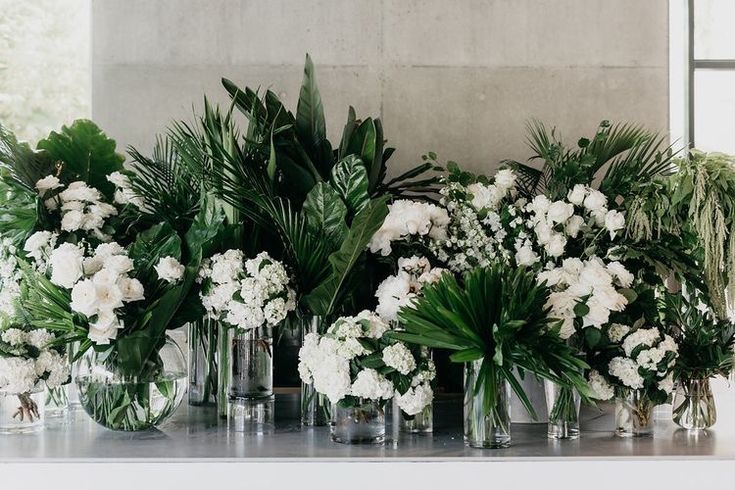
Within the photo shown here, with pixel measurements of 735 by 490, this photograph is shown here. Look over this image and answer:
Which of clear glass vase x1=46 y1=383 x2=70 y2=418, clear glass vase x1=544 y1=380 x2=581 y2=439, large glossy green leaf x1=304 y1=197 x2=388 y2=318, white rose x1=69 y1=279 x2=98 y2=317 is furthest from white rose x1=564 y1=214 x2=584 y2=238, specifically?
clear glass vase x1=46 y1=383 x2=70 y2=418

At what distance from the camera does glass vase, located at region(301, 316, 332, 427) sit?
2.08 meters

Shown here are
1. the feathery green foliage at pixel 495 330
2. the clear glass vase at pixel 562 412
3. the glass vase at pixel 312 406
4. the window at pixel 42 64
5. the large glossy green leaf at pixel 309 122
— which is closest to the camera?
the feathery green foliage at pixel 495 330

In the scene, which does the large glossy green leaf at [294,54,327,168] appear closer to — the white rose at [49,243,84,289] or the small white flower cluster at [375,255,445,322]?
the small white flower cluster at [375,255,445,322]

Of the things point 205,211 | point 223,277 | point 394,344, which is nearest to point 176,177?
point 205,211

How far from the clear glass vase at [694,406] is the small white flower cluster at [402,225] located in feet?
2.61

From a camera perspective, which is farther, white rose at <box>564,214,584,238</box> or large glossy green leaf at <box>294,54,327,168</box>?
large glossy green leaf at <box>294,54,327,168</box>

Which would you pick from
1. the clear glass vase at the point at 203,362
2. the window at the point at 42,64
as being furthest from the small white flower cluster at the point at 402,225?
the window at the point at 42,64

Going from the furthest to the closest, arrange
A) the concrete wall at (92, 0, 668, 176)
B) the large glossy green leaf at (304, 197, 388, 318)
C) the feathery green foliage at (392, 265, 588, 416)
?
the concrete wall at (92, 0, 668, 176)
the large glossy green leaf at (304, 197, 388, 318)
the feathery green foliage at (392, 265, 588, 416)

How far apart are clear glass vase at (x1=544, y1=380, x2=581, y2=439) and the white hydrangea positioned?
41cm

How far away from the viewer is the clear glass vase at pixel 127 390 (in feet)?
6.38

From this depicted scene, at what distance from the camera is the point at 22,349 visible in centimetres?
194

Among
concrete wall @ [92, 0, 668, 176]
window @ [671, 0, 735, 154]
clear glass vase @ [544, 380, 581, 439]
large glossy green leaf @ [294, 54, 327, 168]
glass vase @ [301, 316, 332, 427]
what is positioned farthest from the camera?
window @ [671, 0, 735, 154]

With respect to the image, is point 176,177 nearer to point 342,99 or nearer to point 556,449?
point 342,99

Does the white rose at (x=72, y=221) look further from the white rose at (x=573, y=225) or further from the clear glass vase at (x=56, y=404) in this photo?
the white rose at (x=573, y=225)
